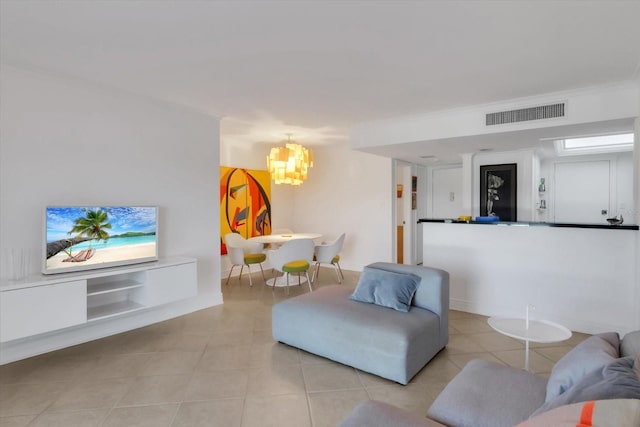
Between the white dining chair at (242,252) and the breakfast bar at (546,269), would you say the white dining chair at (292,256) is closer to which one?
the white dining chair at (242,252)

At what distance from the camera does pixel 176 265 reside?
3574mm

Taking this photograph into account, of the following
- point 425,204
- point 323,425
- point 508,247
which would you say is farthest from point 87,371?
point 425,204

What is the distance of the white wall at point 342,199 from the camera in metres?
6.25

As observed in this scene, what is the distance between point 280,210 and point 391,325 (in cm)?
497

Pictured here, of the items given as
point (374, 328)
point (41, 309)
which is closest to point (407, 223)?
point (374, 328)

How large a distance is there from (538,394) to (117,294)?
3.63m

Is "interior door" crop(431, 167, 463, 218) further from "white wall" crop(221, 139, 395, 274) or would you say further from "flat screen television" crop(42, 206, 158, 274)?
"flat screen television" crop(42, 206, 158, 274)

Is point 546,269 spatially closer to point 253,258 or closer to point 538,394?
point 538,394

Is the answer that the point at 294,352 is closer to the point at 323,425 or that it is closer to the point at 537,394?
the point at 323,425

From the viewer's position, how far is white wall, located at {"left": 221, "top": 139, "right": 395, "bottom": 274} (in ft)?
20.5

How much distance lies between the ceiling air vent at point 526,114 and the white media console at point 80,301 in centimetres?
382

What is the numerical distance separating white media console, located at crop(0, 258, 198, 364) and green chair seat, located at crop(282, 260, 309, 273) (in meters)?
1.42

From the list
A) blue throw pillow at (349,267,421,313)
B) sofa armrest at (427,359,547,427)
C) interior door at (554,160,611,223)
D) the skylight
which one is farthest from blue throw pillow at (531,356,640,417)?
interior door at (554,160,611,223)

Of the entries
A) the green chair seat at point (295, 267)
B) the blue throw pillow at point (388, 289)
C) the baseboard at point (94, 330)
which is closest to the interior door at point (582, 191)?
the green chair seat at point (295, 267)
